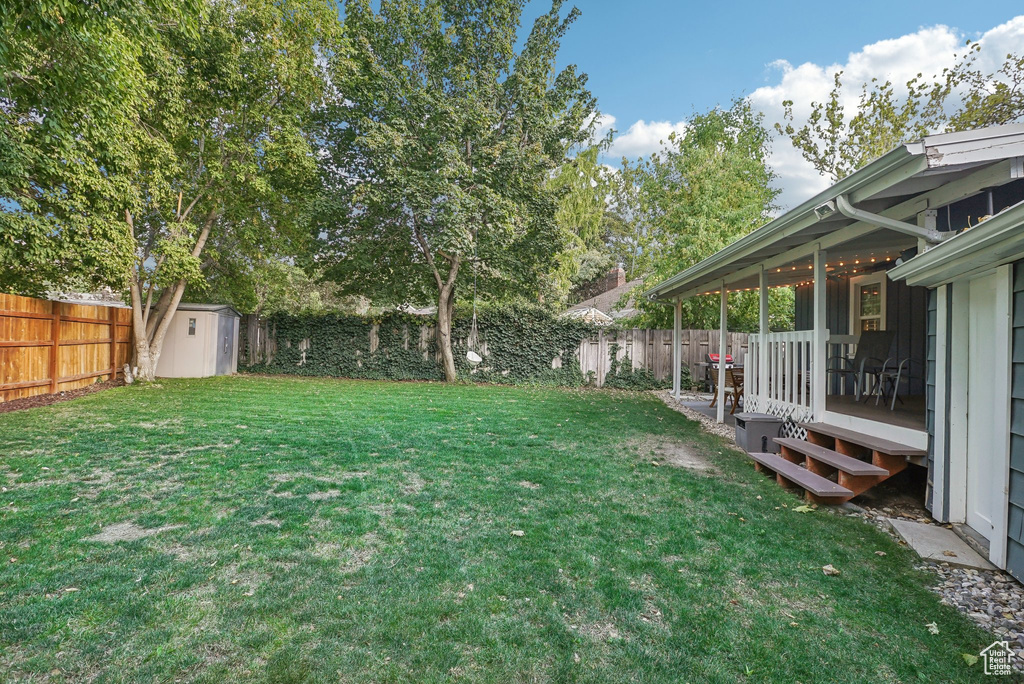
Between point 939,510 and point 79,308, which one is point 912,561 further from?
point 79,308

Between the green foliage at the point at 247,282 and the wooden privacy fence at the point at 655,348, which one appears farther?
the green foliage at the point at 247,282

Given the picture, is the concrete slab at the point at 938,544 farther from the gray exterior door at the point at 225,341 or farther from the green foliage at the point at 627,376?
the gray exterior door at the point at 225,341

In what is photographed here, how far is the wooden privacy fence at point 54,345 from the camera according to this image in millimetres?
7254

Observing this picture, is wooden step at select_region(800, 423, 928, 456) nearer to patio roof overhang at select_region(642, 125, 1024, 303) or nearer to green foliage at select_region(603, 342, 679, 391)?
patio roof overhang at select_region(642, 125, 1024, 303)

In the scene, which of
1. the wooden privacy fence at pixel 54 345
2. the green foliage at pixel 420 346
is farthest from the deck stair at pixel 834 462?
the wooden privacy fence at pixel 54 345

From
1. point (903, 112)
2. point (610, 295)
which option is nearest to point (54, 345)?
point (610, 295)

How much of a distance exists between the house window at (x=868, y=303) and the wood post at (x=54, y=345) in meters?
13.3

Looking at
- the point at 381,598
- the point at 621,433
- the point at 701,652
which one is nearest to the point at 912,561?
the point at 701,652

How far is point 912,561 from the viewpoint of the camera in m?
2.69

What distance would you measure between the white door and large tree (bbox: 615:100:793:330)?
10.9 meters

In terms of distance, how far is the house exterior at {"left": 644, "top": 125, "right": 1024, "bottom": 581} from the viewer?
8.47 ft

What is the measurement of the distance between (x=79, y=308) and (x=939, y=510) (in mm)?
12462

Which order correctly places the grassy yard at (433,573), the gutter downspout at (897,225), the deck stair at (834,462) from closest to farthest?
the grassy yard at (433,573), the gutter downspout at (897,225), the deck stair at (834,462)

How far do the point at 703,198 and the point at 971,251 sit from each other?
566 inches
